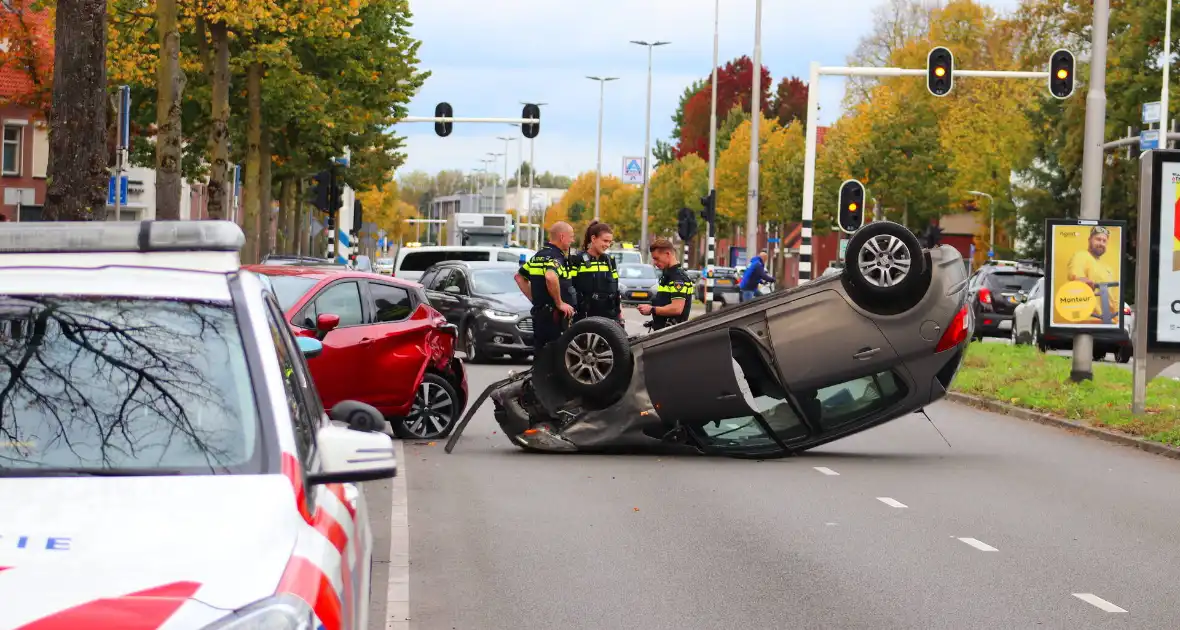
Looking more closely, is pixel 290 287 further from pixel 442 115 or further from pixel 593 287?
pixel 442 115

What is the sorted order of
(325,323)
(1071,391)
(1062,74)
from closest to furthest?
(325,323)
(1071,391)
(1062,74)

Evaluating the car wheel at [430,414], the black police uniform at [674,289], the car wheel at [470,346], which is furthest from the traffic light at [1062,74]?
the car wheel at [430,414]

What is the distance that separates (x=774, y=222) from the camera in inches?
3652

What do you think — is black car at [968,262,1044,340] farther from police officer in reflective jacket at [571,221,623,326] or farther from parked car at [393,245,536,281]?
police officer in reflective jacket at [571,221,623,326]

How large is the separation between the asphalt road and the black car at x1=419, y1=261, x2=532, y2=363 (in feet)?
36.5

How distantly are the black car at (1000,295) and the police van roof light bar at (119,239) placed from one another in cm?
3187

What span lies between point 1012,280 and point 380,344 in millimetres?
23849

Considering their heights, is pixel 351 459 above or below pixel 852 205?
below

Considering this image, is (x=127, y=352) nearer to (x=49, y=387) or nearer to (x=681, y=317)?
(x=49, y=387)

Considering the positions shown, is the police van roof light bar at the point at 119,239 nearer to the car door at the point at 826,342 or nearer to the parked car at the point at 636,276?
the car door at the point at 826,342

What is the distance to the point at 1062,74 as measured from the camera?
96.3ft

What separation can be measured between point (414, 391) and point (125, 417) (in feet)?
33.0

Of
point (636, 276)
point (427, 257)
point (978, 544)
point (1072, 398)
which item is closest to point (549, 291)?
point (978, 544)

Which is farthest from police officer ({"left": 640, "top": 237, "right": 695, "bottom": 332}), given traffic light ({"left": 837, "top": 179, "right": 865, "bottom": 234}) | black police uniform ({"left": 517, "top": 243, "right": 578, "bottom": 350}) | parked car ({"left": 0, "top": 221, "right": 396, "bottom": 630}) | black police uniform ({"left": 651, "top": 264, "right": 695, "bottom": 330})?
traffic light ({"left": 837, "top": 179, "right": 865, "bottom": 234})
